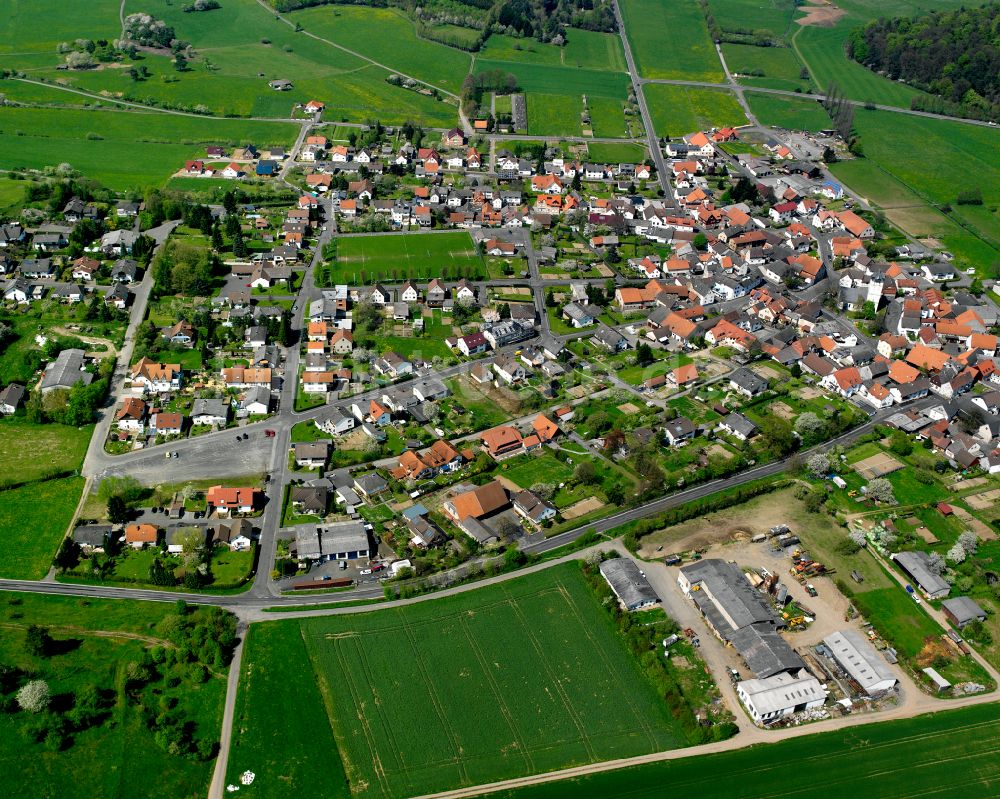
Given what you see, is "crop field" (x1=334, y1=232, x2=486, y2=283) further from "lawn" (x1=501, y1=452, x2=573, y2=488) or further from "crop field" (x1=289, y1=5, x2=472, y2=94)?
"crop field" (x1=289, y1=5, x2=472, y2=94)

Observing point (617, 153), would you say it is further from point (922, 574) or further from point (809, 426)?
point (922, 574)

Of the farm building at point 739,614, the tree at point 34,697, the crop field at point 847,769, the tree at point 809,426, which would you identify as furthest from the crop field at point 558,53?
the crop field at point 847,769

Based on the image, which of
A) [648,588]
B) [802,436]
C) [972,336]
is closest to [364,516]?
[648,588]

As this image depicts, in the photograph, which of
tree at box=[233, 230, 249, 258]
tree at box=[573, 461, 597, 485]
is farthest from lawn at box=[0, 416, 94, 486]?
tree at box=[573, 461, 597, 485]

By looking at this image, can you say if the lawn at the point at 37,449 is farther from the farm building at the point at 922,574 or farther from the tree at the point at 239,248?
the farm building at the point at 922,574

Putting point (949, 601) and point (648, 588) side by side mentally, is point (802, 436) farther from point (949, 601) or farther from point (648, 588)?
point (648, 588)
